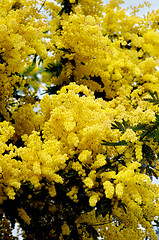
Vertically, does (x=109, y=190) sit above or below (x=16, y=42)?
below

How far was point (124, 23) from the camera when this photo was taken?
8.66 metres

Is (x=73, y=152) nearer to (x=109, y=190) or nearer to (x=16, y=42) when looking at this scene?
(x=109, y=190)

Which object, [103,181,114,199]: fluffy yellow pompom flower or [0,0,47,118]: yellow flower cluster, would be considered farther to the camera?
[0,0,47,118]: yellow flower cluster

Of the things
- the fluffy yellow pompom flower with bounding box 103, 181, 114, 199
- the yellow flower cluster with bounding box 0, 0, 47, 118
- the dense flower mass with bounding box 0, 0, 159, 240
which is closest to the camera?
the fluffy yellow pompom flower with bounding box 103, 181, 114, 199

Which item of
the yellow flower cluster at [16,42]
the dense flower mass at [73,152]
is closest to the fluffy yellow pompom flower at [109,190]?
the dense flower mass at [73,152]

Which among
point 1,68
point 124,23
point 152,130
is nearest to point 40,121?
point 1,68

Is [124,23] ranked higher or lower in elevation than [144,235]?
higher

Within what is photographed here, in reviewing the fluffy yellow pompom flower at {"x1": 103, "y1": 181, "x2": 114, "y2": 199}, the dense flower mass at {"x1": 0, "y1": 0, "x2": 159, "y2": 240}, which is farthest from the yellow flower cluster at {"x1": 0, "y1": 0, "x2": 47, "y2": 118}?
the fluffy yellow pompom flower at {"x1": 103, "y1": 181, "x2": 114, "y2": 199}

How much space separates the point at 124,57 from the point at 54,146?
3873 millimetres

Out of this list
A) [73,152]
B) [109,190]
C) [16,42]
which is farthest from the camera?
[16,42]

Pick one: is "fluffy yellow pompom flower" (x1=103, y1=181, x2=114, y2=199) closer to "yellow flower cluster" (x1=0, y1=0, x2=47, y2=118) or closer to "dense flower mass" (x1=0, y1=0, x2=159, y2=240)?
"dense flower mass" (x1=0, y1=0, x2=159, y2=240)

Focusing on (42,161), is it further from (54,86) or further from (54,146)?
(54,86)

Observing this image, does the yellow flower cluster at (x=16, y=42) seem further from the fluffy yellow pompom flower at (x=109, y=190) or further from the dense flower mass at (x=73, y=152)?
the fluffy yellow pompom flower at (x=109, y=190)

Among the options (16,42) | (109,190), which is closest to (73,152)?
(109,190)
